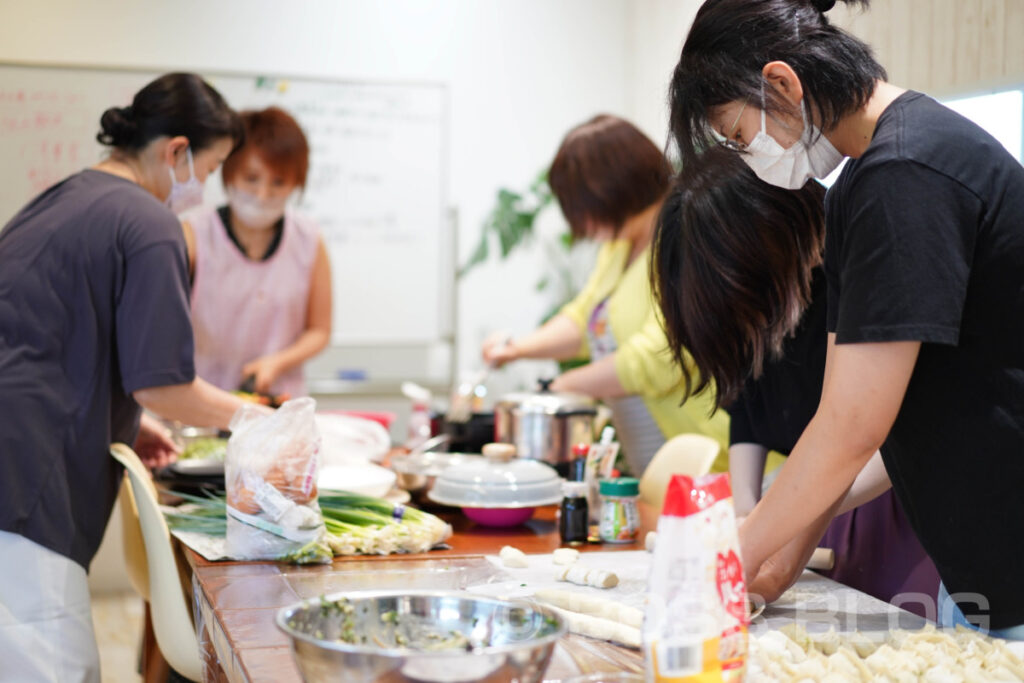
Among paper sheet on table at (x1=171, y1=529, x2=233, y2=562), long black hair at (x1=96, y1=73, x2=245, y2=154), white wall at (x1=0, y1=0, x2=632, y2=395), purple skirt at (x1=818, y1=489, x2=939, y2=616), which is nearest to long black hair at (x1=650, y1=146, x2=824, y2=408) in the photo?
purple skirt at (x1=818, y1=489, x2=939, y2=616)

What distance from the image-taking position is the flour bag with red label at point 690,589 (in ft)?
2.88

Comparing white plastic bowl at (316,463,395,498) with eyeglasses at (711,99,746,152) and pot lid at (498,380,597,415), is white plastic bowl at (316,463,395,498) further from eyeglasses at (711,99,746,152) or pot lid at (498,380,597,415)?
eyeglasses at (711,99,746,152)

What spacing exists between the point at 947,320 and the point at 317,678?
0.71 m

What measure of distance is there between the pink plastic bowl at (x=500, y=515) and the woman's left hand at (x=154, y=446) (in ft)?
3.06

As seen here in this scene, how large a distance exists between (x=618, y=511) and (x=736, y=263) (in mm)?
513

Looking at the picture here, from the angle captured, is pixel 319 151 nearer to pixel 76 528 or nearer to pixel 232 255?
pixel 232 255

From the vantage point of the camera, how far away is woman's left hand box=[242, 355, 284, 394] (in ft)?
10.8

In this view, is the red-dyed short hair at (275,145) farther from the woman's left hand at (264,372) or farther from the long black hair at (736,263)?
the long black hair at (736,263)

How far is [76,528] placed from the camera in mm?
1908

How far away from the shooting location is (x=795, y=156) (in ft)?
4.25

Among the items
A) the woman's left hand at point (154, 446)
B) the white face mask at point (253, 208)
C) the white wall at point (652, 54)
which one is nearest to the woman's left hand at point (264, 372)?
the white face mask at point (253, 208)

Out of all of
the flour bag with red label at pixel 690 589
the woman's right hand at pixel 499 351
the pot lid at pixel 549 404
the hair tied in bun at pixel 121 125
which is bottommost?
the woman's right hand at pixel 499 351

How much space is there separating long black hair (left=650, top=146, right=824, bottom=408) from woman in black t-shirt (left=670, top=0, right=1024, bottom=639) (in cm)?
24

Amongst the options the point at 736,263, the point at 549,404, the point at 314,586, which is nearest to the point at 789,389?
the point at 736,263
